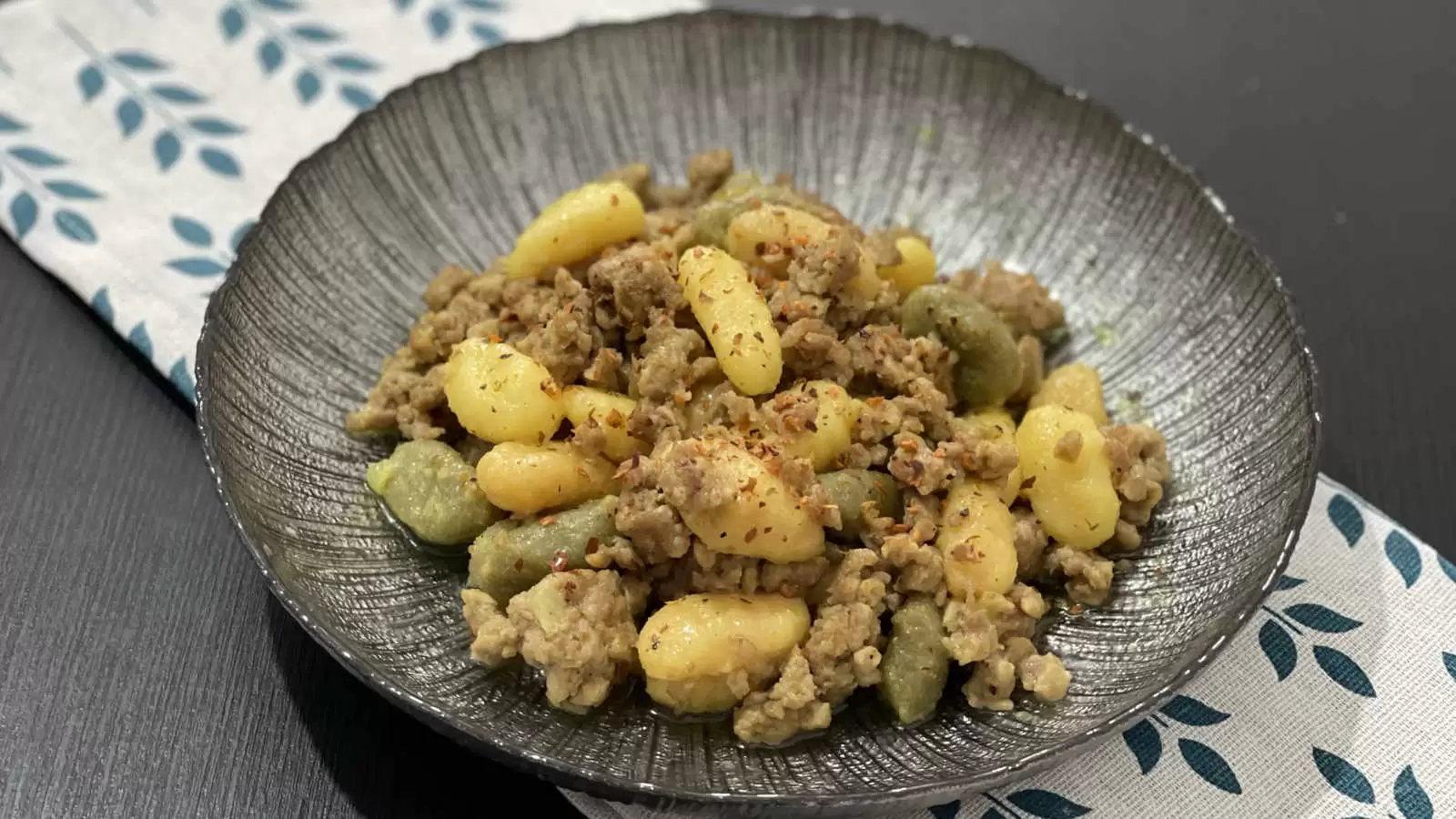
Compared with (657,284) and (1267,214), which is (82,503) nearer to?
(657,284)

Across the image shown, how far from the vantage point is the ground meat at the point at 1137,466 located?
1.97 metres

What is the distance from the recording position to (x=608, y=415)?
1896mm

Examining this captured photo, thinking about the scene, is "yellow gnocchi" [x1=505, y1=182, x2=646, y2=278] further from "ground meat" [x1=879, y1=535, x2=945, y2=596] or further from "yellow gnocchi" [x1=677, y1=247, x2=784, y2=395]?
"ground meat" [x1=879, y1=535, x2=945, y2=596]

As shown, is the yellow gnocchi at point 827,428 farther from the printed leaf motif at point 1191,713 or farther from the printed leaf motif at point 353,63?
the printed leaf motif at point 353,63

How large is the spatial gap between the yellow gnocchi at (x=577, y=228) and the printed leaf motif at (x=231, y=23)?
1412 mm

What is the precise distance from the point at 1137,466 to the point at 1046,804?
1.95 ft

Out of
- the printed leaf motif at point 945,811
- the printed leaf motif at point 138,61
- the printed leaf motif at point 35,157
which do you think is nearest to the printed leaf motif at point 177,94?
the printed leaf motif at point 138,61

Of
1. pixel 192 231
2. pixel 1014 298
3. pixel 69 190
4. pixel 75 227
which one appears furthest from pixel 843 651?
pixel 69 190

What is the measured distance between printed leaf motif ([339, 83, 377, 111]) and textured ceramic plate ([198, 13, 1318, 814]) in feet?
1.76

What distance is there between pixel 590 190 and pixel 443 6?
4.66 feet

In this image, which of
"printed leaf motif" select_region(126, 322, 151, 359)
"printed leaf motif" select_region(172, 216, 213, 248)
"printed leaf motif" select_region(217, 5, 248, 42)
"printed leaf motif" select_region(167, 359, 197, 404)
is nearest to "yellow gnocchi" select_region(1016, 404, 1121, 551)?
"printed leaf motif" select_region(167, 359, 197, 404)

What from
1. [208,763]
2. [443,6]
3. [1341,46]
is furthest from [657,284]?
[1341,46]

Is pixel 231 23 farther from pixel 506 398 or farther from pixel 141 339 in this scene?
pixel 506 398

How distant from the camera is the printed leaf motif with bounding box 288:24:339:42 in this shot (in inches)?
121
